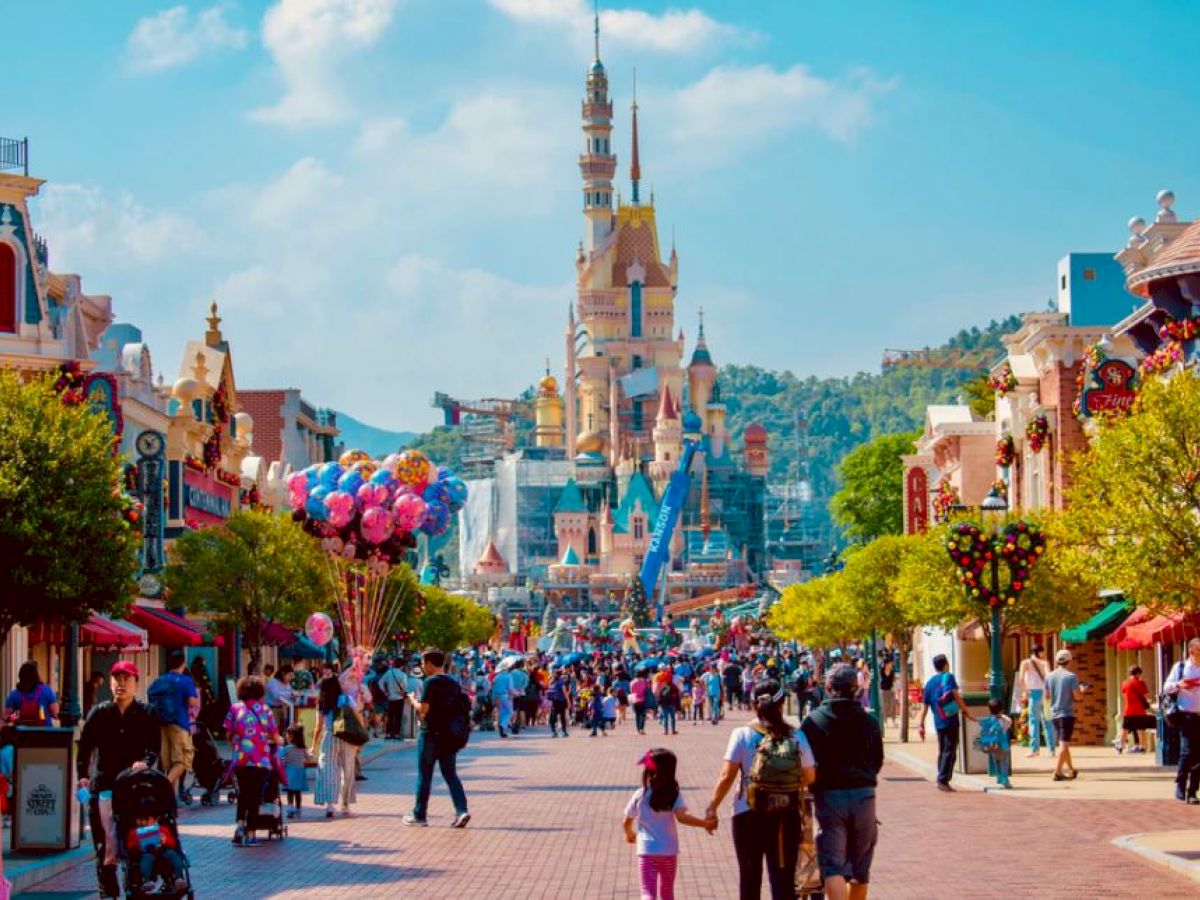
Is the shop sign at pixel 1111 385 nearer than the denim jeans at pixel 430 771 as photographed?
No

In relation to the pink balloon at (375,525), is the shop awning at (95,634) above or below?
below

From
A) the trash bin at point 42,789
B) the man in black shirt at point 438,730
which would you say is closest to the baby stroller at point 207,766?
the man in black shirt at point 438,730

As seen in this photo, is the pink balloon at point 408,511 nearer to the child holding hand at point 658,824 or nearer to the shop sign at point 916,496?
the child holding hand at point 658,824

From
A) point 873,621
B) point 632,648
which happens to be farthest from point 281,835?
point 632,648

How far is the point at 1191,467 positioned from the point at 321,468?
1411cm

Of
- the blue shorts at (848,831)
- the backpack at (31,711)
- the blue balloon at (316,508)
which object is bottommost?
the blue shorts at (848,831)

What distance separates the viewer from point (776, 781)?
519 inches

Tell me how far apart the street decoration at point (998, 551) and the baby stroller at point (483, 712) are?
85.1ft

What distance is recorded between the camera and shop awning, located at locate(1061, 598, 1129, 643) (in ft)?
121

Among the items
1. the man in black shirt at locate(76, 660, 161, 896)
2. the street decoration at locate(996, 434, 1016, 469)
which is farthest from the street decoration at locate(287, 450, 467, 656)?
the man in black shirt at locate(76, 660, 161, 896)

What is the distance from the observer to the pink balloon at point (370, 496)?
33.5 meters

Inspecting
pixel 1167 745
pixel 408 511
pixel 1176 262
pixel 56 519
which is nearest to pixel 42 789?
pixel 56 519

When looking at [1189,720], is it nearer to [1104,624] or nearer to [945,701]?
[945,701]

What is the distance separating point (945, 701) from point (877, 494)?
248 feet
